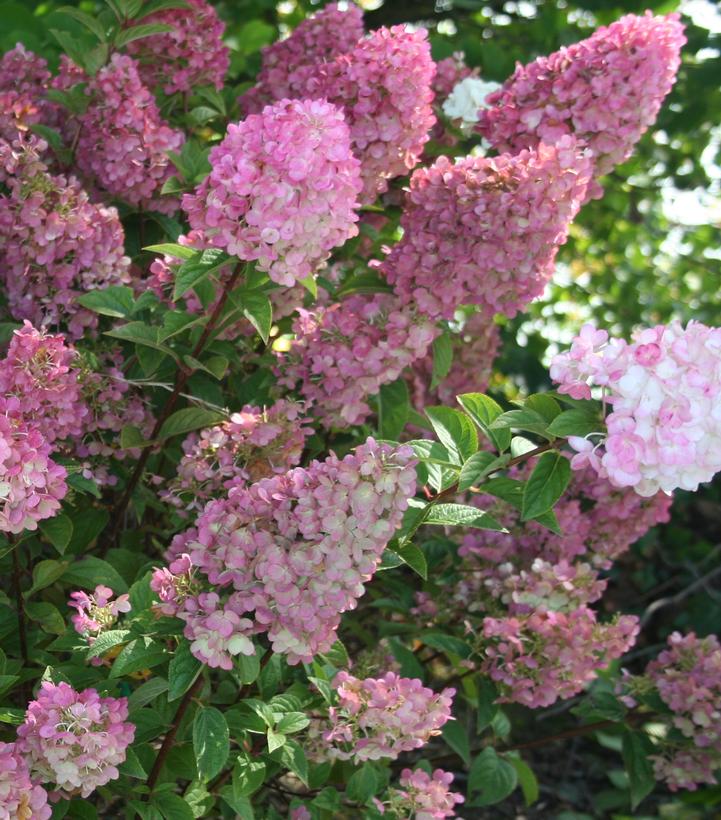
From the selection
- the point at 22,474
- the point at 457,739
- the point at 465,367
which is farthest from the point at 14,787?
the point at 465,367

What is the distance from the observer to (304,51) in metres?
2.05

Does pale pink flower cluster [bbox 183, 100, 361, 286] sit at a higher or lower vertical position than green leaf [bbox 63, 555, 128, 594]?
higher

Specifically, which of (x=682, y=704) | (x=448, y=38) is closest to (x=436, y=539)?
(x=682, y=704)

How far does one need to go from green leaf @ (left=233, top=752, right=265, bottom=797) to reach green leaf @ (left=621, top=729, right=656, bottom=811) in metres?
0.81

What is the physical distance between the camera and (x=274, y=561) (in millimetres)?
1233

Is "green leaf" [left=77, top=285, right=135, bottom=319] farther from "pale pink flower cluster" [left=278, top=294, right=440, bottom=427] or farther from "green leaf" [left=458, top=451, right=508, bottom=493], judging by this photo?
"green leaf" [left=458, top=451, right=508, bottom=493]

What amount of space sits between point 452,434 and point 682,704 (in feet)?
2.61

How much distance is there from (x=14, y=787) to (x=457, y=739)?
3.09ft

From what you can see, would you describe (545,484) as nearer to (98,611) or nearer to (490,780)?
(98,611)

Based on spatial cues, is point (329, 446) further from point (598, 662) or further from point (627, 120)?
point (627, 120)

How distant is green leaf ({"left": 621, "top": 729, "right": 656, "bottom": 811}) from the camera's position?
1996 millimetres


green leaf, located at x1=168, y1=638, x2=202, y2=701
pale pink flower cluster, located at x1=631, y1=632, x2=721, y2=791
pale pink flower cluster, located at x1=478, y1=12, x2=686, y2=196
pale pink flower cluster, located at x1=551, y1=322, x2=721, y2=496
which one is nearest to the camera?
pale pink flower cluster, located at x1=551, y1=322, x2=721, y2=496

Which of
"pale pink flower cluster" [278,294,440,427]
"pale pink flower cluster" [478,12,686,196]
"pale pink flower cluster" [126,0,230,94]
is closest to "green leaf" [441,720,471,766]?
"pale pink flower cluster" [278,294,440,427]

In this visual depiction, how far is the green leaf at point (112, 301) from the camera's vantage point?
1631 millimetres
